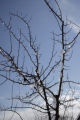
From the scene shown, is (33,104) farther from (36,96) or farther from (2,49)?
(2,49)

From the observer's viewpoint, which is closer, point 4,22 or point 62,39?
point 62,39

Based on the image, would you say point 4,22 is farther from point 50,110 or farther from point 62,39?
point 50,110

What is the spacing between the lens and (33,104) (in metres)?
3.34

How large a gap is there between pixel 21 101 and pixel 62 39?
63.3 inches

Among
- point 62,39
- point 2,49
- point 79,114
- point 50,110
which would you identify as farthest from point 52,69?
point 79,114

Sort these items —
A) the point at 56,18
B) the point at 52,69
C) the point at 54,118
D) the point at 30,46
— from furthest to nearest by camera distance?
the point at 30,46
the point at 52,69
the point at 56,18
the point at 54,118

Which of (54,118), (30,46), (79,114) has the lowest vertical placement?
(54,118)

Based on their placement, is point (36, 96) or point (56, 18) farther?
point (36, 96)

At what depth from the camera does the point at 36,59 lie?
3.70 metres

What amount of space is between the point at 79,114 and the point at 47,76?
4.46 ft

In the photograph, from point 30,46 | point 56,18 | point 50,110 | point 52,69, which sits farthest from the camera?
point 30,46

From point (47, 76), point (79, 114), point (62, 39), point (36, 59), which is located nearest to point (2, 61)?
point (36, 59)

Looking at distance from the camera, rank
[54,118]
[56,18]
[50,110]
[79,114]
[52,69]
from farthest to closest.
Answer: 1. [52,69]
2. [56,18]
3. [50,110]
4. [54,118]
5. [79,114]

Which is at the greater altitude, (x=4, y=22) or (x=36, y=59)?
(x=4, y=22)
